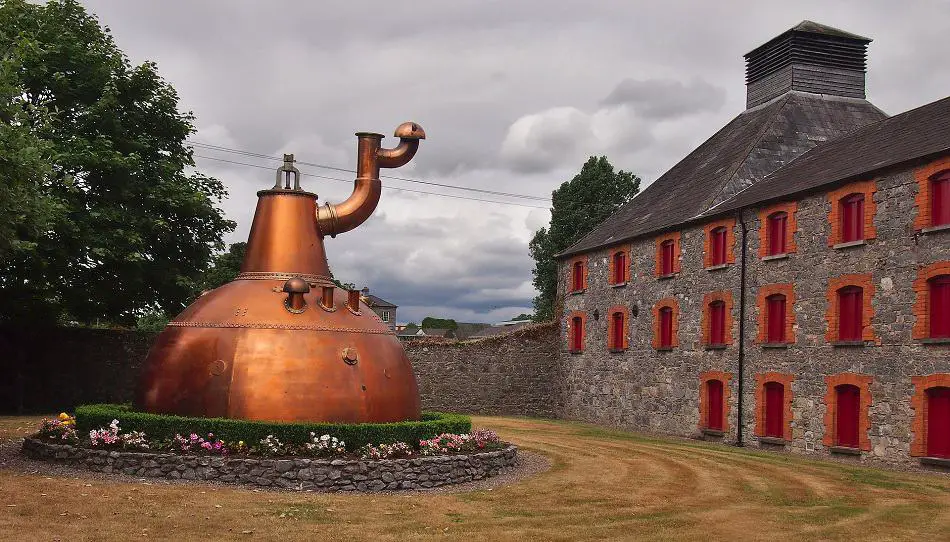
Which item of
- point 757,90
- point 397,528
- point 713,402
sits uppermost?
point 757,90

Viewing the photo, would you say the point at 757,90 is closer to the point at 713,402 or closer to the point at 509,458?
the point at 713,402

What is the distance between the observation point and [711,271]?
100ft

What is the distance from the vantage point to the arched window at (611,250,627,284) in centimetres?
3650

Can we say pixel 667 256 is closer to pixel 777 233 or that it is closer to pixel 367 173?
pixel 777 233

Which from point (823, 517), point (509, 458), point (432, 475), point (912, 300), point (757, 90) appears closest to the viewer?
point (823, 517)

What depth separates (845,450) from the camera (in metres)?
24.2

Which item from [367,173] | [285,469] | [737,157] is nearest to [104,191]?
[367,173]

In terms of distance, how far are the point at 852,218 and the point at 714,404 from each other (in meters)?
8.20

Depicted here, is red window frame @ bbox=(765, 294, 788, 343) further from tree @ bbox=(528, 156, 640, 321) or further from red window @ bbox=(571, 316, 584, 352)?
tree @ bbox=(528, 156, 640, 321)

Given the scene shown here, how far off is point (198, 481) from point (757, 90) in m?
30.8

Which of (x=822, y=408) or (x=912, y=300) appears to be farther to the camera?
(x=822, y=408)

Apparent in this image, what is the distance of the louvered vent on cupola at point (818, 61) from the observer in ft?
122

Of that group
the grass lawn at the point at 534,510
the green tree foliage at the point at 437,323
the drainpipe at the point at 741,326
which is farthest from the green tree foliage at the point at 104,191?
the green tree foliage at the point at 437,323

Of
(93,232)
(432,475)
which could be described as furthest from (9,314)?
(432,475)
